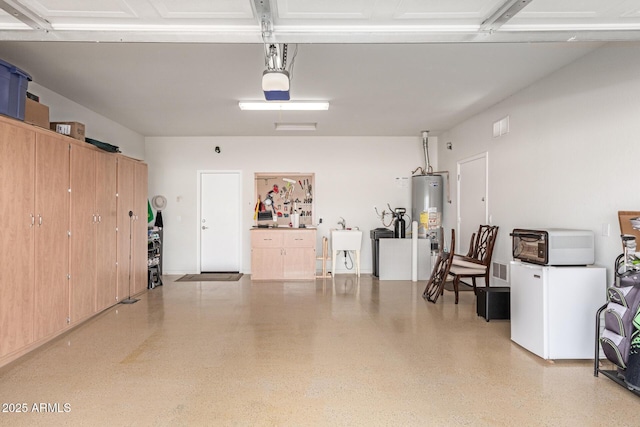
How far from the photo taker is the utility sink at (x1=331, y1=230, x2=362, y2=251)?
6.98 meters

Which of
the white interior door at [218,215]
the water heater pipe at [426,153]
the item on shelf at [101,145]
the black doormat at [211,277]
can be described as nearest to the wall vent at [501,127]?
the water heater pipe at [426,153]

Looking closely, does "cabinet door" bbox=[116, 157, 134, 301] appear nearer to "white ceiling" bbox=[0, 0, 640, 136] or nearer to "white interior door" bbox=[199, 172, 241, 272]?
"white ceiling" bbox=[0, 0, 640, 136]

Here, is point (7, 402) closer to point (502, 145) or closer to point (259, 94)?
point (259, 94)

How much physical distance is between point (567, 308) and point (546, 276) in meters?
0.31

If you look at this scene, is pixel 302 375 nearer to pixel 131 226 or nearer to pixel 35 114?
pixel 35 114

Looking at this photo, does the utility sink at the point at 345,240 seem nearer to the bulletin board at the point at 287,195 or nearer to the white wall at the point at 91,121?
the bulletin board at the point at 287,195

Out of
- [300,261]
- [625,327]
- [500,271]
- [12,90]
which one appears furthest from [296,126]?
[625,327]

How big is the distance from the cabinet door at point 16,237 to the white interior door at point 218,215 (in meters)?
4.07

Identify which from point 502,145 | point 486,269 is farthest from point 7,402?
point 502,145

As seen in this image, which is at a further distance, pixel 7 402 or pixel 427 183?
pixel 427 183

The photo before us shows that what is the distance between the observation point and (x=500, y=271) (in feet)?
17.0

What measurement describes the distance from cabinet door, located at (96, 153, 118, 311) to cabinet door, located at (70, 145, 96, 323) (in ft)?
0.37

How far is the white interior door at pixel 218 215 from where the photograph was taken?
7.47m

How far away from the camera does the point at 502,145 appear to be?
16.6ft
